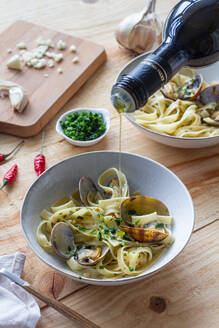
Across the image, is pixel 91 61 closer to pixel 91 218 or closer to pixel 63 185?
pixel 63 185

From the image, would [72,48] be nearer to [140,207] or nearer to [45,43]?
[45,43]

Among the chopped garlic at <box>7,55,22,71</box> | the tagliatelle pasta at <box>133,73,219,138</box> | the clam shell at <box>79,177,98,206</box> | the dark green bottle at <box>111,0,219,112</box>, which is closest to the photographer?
the dark green bottle at <box>111,0,219,112</box>

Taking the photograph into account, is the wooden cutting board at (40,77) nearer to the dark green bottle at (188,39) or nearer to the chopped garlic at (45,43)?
the chopped garlic at (45,43)

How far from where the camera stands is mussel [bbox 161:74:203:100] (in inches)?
88.8

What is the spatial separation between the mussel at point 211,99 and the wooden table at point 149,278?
17cm

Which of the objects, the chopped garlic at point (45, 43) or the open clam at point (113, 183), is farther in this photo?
the chopped garlic at point (45, 43)

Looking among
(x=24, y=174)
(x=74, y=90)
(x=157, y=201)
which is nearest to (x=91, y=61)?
(x=74, y=90)

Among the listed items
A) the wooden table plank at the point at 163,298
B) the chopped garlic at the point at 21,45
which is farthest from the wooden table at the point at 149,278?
the chopped garlic at the point at 21,45

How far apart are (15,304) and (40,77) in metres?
1.59

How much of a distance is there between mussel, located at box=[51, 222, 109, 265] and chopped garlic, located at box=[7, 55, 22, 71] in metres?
1.42

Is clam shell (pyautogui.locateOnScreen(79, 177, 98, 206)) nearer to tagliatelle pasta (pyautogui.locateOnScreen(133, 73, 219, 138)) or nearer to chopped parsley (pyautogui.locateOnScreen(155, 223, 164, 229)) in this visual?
chopped parsley (pyautogui.locateOnScreen(155, 223, 164, 229))

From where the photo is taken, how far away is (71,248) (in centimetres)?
159

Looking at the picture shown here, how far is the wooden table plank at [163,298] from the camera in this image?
1.48m

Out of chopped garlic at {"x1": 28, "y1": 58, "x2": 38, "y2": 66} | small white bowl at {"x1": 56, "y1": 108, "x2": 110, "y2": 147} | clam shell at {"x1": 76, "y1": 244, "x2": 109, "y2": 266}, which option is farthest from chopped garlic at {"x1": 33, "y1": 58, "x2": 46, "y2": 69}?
clam shell at {"x1": 76, "y1": 244, "x2": 109, "y2": 266}
